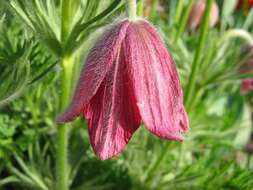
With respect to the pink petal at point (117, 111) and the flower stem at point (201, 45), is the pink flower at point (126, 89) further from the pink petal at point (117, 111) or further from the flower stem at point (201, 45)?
the flower stem at point (201, 45)

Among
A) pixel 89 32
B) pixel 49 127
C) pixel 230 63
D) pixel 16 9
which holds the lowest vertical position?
pixel 230 63

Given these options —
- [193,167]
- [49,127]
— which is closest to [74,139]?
[49,127]

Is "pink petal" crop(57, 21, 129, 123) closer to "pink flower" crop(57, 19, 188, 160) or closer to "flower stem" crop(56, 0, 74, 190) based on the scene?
"pink flower" crop(57, 19, 188, 160)

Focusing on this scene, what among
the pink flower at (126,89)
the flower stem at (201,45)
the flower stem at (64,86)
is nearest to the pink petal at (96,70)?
the pink flower at (126,89)

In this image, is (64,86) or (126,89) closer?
(126,89)

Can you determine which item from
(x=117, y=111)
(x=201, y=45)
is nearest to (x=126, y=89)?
(x=117, y=111)

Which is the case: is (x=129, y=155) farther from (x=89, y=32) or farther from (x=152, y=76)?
(x=152, y=76)

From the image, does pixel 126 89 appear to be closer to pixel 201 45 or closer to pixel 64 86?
pixel 64 86

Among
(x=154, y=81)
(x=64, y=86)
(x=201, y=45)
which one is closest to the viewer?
(x=154, y=81)
